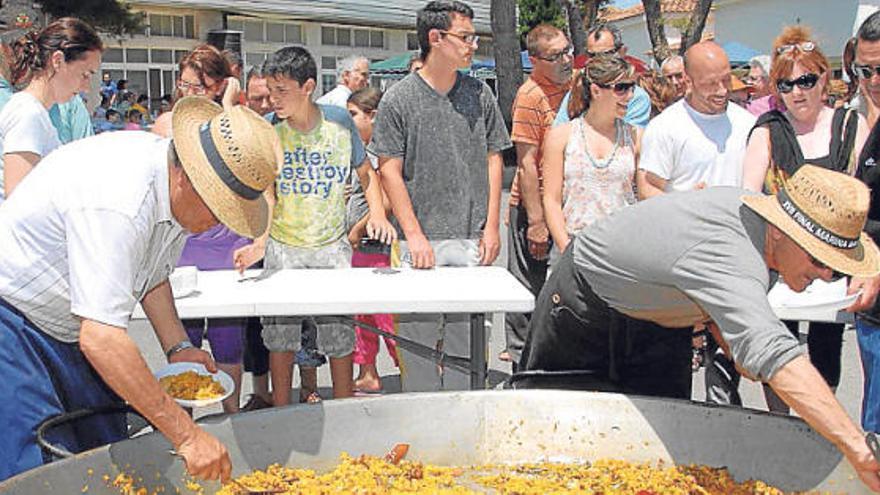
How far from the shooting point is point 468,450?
2.68 meters

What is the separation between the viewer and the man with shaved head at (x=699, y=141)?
14.4 feet

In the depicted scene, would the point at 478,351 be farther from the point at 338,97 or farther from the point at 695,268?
the point at 338,97

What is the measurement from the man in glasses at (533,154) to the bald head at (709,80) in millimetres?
816

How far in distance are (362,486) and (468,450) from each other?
351 millimetres

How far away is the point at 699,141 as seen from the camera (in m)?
4.40

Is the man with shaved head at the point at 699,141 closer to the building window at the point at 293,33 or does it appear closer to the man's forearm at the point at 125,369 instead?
the man's forearm at the point at 125,369

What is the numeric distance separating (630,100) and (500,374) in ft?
5.80

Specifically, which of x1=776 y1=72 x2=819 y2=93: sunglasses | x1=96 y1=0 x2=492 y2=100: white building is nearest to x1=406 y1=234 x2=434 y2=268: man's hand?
x1=776 y1=72 x2=819 y2=93: sunglasses

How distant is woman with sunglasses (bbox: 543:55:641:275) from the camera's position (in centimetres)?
438

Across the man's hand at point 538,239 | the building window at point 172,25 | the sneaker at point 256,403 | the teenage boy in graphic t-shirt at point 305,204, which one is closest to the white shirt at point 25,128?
the teenage boy in graphic t-shirt at point 305,204

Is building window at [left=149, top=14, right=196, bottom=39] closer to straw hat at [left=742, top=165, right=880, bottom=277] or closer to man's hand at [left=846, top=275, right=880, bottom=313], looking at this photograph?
man's hand at [left=846, top=275, right=880, bottom=313]

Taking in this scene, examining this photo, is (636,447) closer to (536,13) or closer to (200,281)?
(200,281)

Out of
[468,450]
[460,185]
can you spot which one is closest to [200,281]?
[460,185]

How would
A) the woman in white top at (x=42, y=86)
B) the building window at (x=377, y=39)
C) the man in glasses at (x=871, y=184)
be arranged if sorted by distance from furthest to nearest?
the building window at (x=377, y=39) < the woman in white top at (x=42, y=86) < the man in glasses at (x=871, y=184)
